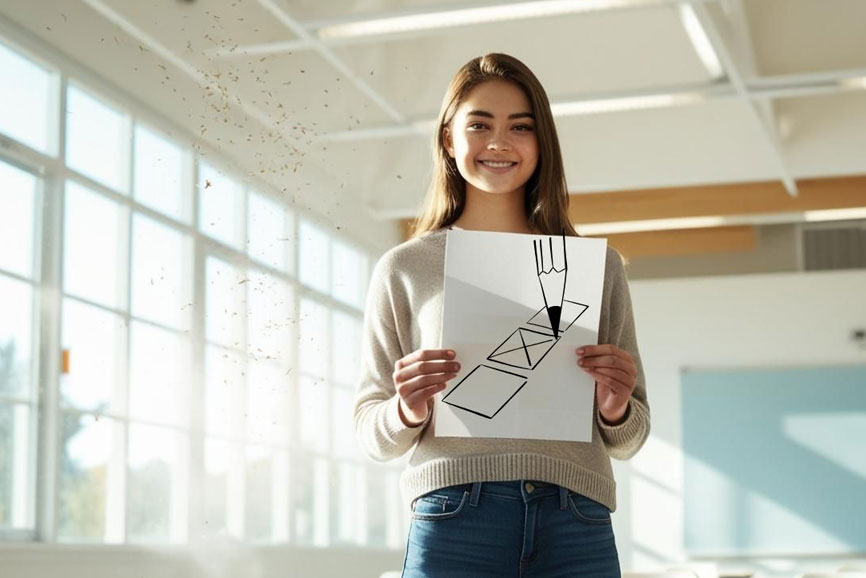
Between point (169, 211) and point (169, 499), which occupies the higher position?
point (169, 211)

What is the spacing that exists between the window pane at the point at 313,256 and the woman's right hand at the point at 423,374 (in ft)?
24.1

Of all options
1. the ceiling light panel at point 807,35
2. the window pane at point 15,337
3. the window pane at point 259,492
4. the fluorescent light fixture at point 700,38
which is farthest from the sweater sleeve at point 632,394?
the ceiling light panel at point 807,35

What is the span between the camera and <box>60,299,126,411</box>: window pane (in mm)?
5957

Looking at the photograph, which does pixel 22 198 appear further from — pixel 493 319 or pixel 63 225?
pixel 493 319

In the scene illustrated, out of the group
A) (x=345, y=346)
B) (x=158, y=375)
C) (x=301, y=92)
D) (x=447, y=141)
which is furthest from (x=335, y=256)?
(x=447, y=141)

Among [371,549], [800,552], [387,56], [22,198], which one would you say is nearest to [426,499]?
[22,198]

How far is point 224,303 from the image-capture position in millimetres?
7594

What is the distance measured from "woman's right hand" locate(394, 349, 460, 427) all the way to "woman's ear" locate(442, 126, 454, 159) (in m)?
0.42

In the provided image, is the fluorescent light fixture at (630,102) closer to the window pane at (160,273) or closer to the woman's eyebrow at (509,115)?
the window pane at (160,273)

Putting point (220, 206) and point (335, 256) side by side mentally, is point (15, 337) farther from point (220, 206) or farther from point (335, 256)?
point (335, 256)

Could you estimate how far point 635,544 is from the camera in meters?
11.5

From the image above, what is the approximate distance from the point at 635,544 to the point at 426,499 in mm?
10203

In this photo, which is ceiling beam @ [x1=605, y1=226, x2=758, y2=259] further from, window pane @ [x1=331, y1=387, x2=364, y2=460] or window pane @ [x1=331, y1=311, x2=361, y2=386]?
window pane @ [x1=331, y1=387, x2=364, y2=460]

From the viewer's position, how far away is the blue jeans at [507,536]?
5.26 feet
